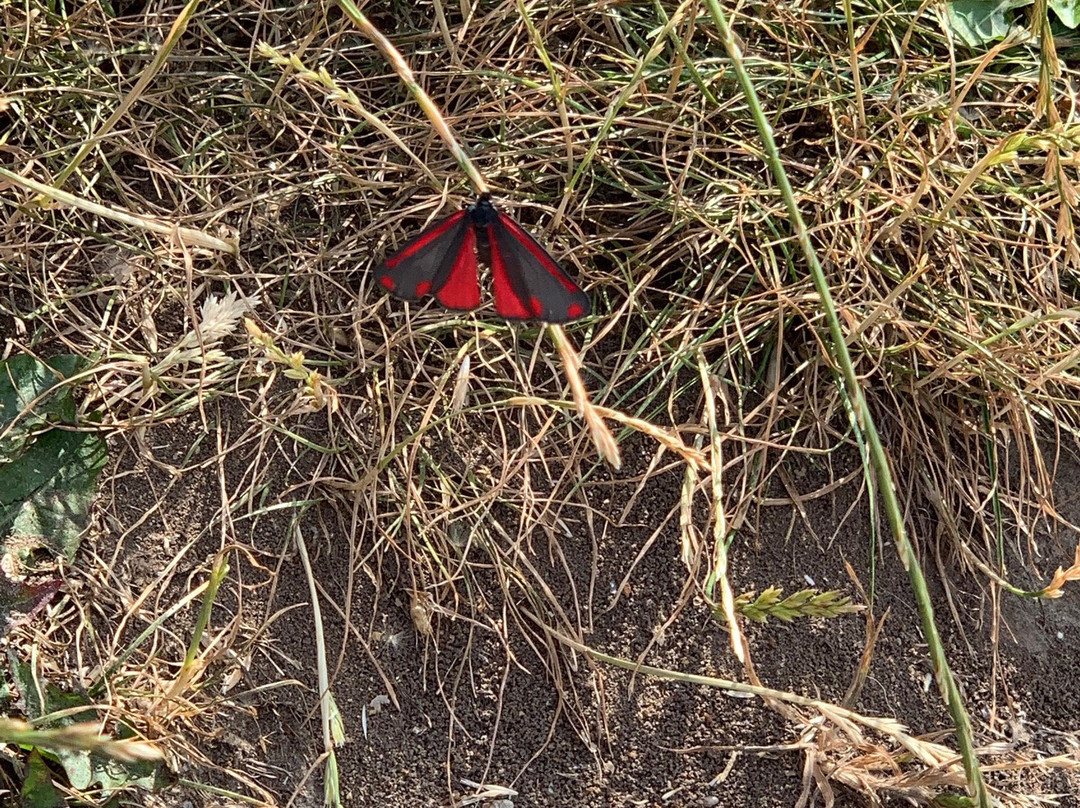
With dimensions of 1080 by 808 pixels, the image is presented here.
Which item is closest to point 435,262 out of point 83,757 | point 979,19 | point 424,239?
point 424,239

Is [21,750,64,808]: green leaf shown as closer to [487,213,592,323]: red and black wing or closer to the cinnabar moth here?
the cinnabar moth

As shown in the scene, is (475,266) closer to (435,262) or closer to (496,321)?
(435,262)

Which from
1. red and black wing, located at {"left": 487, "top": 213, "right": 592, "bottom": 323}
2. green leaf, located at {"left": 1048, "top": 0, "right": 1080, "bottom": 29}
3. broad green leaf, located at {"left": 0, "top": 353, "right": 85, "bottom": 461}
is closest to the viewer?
red and black wing, located at {"left": 487, "top": 213, "right": 592, "bottom": 323}

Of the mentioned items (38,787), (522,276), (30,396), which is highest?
(522,276)

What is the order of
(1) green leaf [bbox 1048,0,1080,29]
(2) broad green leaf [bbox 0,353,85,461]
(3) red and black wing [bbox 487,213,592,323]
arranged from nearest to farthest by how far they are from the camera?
(3) red and black wing [bbox 487,213,592,323], (2) broad green leaf [bbox 0,353,85,461], (1) green leaf [bbox 1048,0,1080,29]

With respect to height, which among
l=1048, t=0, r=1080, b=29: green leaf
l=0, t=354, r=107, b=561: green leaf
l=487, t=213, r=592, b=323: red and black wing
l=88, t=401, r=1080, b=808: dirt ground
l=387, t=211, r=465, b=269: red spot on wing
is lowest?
l=88, t=401, r=1080, b=808: dirt ground

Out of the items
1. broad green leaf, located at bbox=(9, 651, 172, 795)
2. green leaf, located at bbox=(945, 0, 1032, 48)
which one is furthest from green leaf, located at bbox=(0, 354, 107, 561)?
green leaf, located at bbox=(945, 0, 1032, 48)

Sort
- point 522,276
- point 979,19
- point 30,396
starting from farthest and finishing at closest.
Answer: point 979,19 < point 30,396 < point 522,276
